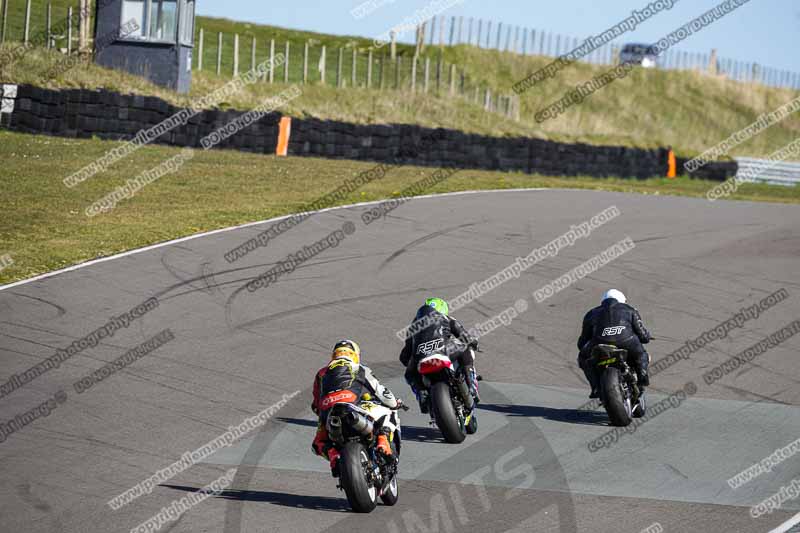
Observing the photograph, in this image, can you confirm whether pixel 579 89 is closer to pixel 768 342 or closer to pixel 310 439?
pixel 768 342

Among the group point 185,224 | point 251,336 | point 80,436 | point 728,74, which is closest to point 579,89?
point 728,74

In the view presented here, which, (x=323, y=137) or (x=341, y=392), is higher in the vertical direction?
(x=323, y=137)

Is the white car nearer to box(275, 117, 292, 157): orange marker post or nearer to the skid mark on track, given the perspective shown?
box(275, 117, 292, 157): orange marker post

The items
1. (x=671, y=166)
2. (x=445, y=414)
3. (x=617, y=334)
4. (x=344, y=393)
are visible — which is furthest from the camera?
(x=671, y=166)

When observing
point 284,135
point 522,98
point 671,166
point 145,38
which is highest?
point 145,38

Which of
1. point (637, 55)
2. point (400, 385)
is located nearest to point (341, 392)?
point (400, 385)

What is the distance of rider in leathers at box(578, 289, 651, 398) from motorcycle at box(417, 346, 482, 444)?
1669 mm

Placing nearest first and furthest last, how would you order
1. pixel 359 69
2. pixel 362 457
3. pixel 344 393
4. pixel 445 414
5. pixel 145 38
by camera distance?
pixel 362 457, pixel 344 393, pixel 445 414, pixel 145 38, pixel 359 69

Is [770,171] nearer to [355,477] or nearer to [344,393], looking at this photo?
[344,393]

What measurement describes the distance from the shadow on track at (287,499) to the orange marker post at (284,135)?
71.2 feet

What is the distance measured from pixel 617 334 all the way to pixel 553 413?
1.14m

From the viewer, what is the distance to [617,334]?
1177 centimetres

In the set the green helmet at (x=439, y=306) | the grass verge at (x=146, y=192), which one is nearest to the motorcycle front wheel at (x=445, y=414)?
the green helmet at (x=439, y=306)

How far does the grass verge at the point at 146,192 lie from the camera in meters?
18.9
